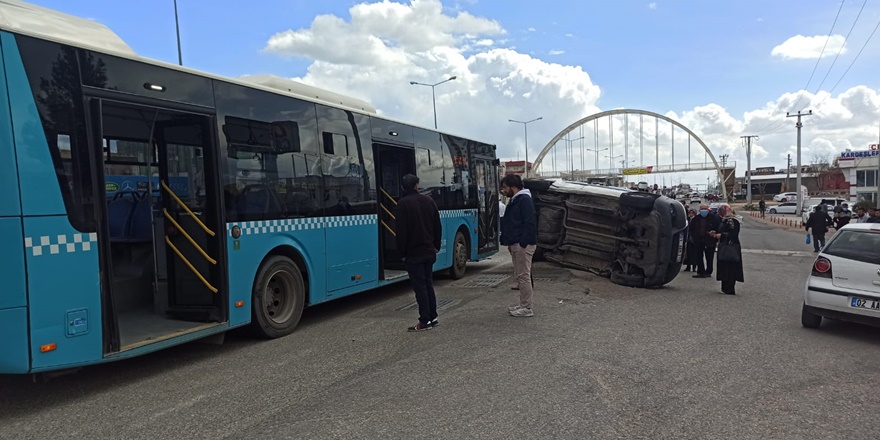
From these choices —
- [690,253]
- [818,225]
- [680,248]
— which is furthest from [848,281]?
[818,225]

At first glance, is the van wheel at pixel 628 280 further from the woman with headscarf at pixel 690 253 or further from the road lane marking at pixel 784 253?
the road lane marking at pixel 784 253

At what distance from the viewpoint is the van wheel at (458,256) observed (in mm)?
11602

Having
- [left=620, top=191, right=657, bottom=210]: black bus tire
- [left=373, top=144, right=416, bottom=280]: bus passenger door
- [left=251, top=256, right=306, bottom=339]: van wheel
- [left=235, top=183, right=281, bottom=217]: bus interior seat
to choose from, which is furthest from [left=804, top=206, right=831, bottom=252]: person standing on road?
[left=235, top=183, right=281, bottom=217]: bus interior seat

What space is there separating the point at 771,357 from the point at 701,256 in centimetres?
726

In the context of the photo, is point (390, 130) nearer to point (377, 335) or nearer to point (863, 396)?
point (377, 335)

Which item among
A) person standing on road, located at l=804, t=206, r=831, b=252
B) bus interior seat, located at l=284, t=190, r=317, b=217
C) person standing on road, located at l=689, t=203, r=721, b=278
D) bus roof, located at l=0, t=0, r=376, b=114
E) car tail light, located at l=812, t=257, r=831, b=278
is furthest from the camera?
person standing on road, located at l=804, t=206, r=831, b=252

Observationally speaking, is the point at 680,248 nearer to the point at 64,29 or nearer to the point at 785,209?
the point at 64,29

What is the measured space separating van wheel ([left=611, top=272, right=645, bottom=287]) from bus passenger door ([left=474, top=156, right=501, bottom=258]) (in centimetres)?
330

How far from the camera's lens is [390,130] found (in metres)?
9.43

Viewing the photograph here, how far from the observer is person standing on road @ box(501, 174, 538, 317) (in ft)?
24.2

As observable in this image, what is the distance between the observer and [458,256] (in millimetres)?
11844

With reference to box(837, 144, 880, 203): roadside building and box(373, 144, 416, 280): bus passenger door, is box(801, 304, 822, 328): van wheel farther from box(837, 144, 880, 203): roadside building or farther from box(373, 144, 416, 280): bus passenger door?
box(837, 144, 880, 203): roadside building

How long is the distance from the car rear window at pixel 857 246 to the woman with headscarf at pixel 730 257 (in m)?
2.39

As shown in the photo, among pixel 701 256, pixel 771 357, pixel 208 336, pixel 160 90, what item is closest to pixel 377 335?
pixel 208 336
